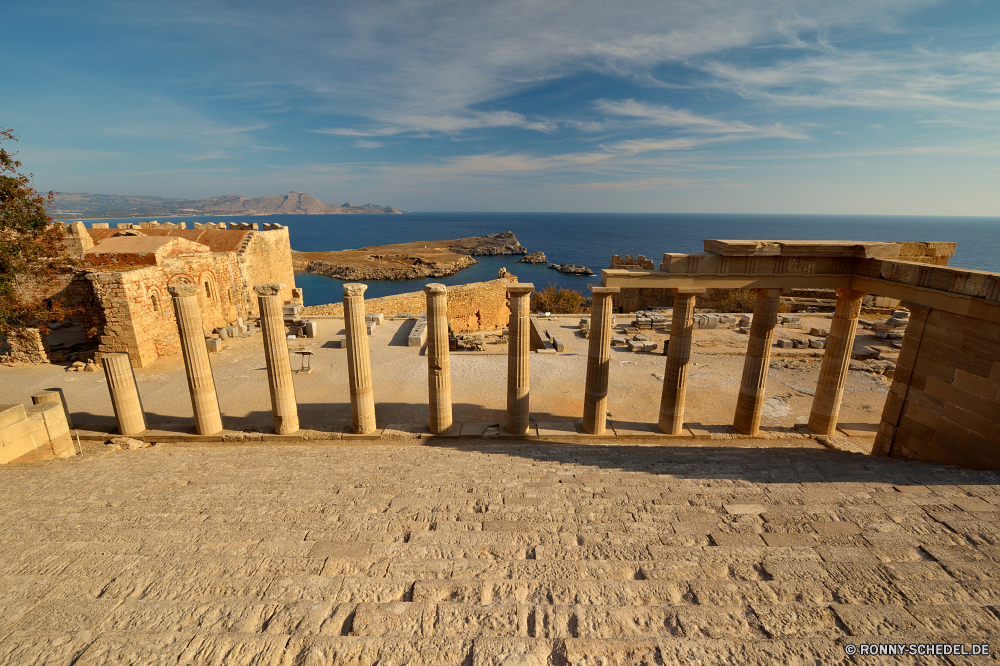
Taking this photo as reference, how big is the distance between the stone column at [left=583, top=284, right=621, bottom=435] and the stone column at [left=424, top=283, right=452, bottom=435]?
11.7 feet

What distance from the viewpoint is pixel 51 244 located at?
1681 centimetres

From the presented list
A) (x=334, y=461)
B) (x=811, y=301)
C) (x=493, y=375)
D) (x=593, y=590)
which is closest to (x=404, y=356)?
(x=493, y=375)

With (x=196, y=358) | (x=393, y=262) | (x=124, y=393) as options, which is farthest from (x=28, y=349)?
(x=393, y=262)

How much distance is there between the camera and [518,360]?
10.4m

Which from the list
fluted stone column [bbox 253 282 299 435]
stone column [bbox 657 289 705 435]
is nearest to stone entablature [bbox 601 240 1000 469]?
stone column [bbox 657 289 705 435]

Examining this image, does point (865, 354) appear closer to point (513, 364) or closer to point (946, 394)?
point (946, 394)

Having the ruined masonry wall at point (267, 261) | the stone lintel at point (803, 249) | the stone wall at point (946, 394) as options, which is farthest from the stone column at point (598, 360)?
the ruined masonry wall at point (267, 261)

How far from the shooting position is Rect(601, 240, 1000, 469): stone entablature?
24.6 feet

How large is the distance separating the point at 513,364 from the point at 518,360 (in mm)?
175

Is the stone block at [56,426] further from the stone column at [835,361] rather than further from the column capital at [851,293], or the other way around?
the column capital at [851,293]

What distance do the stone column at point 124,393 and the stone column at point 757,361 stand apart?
15.6m

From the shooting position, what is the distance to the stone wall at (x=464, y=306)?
85.8 ft

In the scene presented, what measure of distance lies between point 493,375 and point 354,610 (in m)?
11.8

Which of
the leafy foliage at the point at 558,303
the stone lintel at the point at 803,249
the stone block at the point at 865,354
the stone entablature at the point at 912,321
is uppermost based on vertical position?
the stone lintel at the point at 803,249
